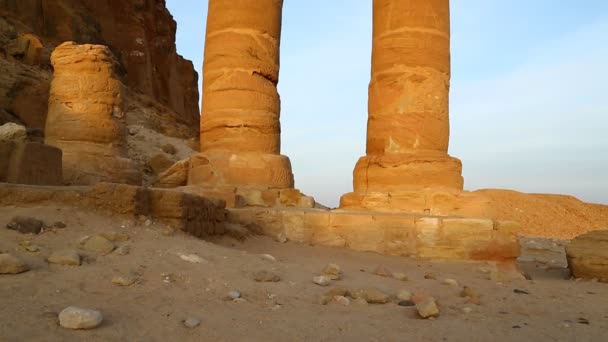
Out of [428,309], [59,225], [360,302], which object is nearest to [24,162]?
[59,225]

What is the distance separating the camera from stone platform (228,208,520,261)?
705cm

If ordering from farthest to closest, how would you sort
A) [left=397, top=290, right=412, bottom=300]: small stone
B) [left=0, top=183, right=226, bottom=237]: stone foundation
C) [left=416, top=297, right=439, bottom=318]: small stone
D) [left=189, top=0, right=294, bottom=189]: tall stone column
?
[left=189, top=0, right=294, bottom=189]: tall stone column → [left=0, top=183, right=226, bottom=237]: stone foundation → [left=397, top=290, right=412, bottom=300]: small stone → [left=416, top=297, right=439, bottom=318]: small stone

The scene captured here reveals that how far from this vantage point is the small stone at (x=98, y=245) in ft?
13.0

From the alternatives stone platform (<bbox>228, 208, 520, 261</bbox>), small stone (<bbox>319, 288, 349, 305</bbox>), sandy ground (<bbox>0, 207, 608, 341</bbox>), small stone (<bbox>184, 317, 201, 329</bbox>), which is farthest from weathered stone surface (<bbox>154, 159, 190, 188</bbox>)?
small stone (<bbox>184, 317, 201, 329</bbox>)

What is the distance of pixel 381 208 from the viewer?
9.12 meters

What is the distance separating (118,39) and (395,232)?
28.4 meters

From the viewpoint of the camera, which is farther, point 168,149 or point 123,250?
point 168,149

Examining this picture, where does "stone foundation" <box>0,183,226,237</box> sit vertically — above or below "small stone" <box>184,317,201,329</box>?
above

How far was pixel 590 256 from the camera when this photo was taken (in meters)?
7.20

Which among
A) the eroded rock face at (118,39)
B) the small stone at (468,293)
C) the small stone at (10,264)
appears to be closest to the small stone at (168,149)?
the eroded rock face at (118,39)

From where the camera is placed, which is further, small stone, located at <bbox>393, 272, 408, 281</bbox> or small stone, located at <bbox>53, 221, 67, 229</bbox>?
small stone, located at <bbox>393, 272, 408, 281</bbox>

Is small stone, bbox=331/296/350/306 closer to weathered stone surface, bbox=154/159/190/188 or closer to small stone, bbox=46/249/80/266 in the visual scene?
small stone, bbox=46/249/80/266

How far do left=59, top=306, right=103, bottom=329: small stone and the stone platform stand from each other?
4391mm

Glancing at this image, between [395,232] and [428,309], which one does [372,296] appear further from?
[395,232]
